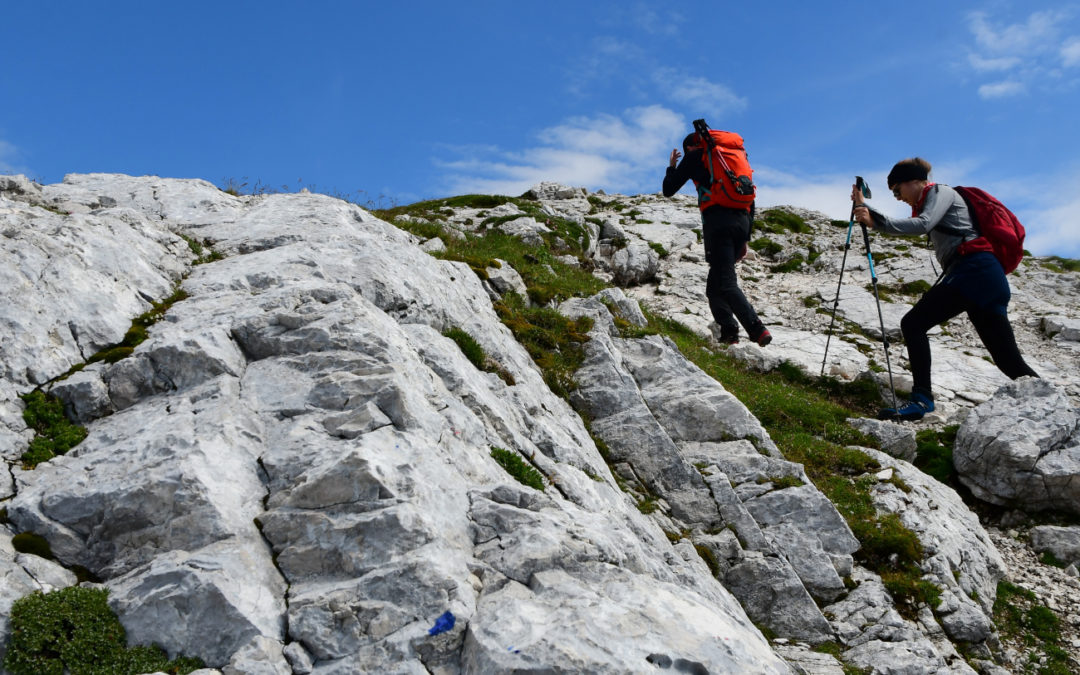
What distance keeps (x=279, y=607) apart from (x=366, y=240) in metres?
9.16

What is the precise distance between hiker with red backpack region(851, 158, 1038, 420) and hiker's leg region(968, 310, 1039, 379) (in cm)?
2

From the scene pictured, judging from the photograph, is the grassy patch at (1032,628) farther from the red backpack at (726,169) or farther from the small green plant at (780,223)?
the small green plant at (780,223)

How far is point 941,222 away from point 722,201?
15.2 ft

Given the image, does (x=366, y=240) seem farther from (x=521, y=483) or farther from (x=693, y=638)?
(x=693, y=638)

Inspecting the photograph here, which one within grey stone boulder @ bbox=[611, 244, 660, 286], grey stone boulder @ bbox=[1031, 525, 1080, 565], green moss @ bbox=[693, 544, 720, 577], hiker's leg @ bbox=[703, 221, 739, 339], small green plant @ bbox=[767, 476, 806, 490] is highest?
grey stone boulder @ bbox=[611, 244, 660, 286]

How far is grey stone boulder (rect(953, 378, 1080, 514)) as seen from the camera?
14320 mm

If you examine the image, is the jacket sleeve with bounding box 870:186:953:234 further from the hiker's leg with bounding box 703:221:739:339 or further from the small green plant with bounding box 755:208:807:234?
the small green plant with bounding box 755:208:807:234

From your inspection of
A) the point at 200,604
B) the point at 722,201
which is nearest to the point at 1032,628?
the point at 722,201

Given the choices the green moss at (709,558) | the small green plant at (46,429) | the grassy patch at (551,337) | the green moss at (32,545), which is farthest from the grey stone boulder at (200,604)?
the grassy patch at (551,337)

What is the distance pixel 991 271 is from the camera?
46.1ft

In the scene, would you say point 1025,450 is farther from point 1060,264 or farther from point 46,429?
point 1060,264

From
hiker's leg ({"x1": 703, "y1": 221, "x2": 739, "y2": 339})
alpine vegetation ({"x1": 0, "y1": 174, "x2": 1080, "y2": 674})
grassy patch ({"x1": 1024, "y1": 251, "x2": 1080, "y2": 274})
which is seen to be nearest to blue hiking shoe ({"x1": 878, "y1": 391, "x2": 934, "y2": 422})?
alpine vegetation ({"x1": 0, "y1": 174, "x2": 1080, "y2": 674})

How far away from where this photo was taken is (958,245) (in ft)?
47.2

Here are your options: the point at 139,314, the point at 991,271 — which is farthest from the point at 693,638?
the point at 991,271
